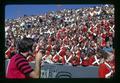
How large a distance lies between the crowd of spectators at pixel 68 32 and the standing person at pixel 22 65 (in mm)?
56

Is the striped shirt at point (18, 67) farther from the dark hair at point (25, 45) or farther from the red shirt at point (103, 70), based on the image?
the red shirt at point (103, 70)

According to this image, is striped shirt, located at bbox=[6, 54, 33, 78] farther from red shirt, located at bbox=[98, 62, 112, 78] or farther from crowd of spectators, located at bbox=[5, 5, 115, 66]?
red shirt, located at bbox=[98, 62, 112, 78]

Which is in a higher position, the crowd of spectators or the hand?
the crowd of spectators

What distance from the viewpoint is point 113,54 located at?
6293 millimetres

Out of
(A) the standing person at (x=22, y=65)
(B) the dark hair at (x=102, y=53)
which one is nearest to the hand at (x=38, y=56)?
(A) the standing person at (x=22, y=65)

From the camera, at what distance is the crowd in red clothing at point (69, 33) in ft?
20.6

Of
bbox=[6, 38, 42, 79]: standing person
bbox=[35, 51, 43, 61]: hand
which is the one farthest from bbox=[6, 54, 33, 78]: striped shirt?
bbox=[35, 51, 43, 61]: hand

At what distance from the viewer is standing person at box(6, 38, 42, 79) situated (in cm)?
Answer: 625
